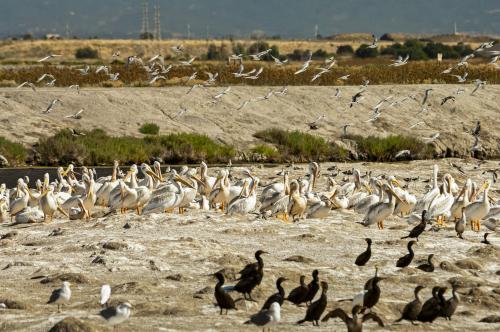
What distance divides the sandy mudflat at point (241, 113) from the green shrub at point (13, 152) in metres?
1.64

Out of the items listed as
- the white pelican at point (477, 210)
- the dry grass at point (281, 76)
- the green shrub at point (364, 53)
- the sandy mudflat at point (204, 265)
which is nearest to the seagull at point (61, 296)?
the sandy mudflat at point (204, 265)

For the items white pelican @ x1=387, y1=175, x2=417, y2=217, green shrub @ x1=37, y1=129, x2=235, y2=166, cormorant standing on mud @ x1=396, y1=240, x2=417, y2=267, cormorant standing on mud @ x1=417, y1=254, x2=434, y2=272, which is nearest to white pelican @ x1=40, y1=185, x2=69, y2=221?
white pelican @ x1=387, y1=175, x2=417, y2=217

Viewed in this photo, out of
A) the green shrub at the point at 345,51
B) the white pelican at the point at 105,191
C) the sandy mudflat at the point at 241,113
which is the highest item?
the green shrub at the point at 345,51

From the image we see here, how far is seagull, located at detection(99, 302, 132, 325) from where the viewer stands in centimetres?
1144

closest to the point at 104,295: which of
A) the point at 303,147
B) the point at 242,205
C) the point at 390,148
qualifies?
the point at 242,205

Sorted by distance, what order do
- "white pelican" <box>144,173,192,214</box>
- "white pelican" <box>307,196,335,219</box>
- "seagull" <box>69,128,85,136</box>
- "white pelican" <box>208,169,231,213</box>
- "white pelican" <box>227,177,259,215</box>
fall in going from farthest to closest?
"seagull" <box>69,128,85,136</box>, "white pelican" <box>208,169,231,213</box>, "white pelican" <box>144,173,192,214</box>, "white pelican" <box>227,177,259,215</box>, "white pelican" <box>307,196,335,219</box>

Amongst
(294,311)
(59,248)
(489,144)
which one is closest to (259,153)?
(489,144)

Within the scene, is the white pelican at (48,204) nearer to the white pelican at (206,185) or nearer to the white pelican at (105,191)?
the white pelican at (105,191)

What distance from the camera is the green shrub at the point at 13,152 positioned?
3391cm

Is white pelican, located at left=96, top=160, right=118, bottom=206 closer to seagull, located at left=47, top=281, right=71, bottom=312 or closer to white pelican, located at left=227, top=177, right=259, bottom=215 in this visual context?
white pelican, located at left=227, top=177, right=259, bottom=215

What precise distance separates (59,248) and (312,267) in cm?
397

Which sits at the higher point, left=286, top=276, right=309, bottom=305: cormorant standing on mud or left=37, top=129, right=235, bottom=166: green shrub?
left=37, top=129, right=235, bottom=166: green shrub

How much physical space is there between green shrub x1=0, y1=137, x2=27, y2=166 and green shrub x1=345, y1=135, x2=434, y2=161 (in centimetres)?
1148

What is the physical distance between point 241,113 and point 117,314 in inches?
1255
